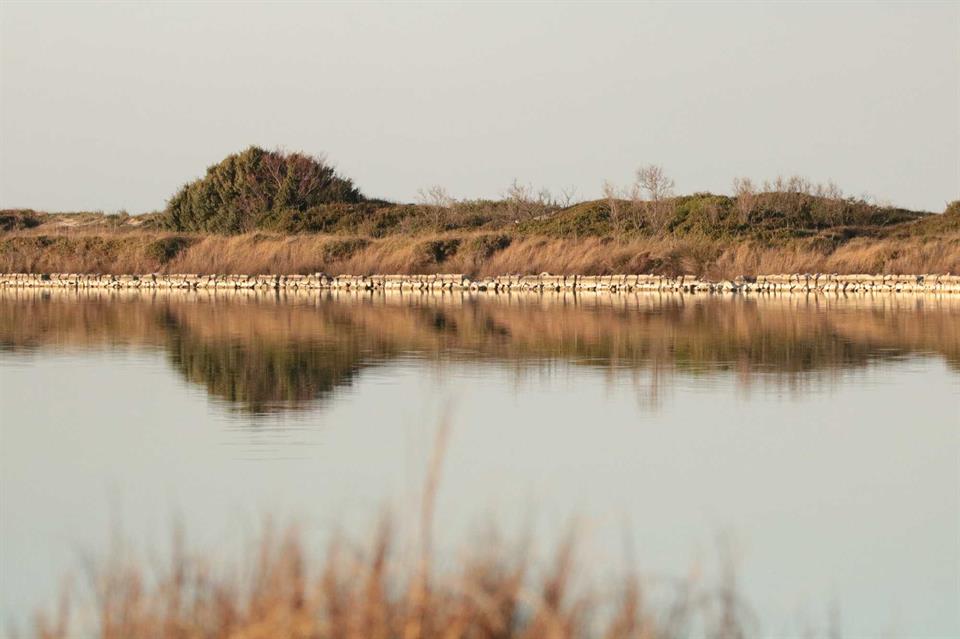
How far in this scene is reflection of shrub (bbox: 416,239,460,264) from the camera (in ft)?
112

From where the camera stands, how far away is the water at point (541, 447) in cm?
634

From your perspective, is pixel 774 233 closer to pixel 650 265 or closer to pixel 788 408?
pixel 650 265

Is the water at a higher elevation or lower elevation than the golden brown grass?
lower

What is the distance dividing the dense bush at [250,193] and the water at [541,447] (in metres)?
28.6

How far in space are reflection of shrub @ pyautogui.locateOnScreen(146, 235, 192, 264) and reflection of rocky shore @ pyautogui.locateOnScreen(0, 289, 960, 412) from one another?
8984mm

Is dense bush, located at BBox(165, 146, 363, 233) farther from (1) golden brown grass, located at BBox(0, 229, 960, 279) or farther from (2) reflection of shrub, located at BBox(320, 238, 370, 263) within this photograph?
(2) reflection of shrub, located at BBox(320, 238, 370, 263)

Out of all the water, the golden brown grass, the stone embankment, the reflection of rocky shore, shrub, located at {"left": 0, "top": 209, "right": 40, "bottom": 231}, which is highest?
shrub, located at {"left": 0, "top": 209, "right": 40, "bottom": 231}

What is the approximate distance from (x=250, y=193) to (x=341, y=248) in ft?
44.0

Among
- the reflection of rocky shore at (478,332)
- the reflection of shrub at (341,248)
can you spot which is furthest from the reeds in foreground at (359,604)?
the reflection of shrub at (341,248)

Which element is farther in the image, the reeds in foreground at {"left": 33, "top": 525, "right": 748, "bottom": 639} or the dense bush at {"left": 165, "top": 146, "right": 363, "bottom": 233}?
the dense bush at {"left": 165, "top": 146, "right": 363, "bottom": 233}

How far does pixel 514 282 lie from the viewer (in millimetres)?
30672

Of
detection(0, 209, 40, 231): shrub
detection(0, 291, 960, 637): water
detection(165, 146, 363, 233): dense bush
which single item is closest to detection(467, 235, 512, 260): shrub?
detection(165, 146, 363, 233): dense bush

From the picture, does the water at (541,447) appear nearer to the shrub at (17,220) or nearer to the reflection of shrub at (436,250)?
the reflection of shrub at (436,250)

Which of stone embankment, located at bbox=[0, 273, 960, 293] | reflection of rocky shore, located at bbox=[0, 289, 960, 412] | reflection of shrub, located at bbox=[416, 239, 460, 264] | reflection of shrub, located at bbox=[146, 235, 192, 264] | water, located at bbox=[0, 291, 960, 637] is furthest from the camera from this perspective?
reflection of shrub, located at bbox=[146, 235, 192, 264]
